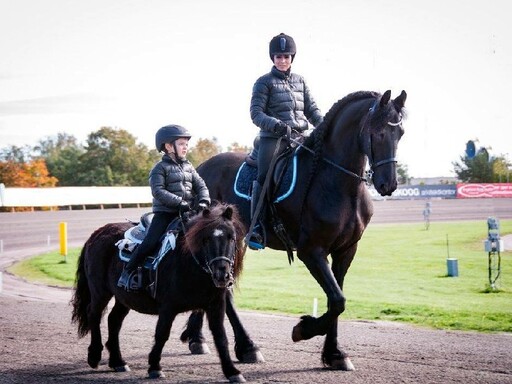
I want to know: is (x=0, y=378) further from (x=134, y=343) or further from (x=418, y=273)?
(x=418, y=273)

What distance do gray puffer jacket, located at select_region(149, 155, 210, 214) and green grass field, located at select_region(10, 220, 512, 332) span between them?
120cm

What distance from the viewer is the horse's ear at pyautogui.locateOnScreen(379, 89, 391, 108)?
8000 mm

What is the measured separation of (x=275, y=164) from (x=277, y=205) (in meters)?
0.53

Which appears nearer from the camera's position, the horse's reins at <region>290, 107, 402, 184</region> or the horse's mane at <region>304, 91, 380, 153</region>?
the horse's reins at <region>290, 107, 402, 184</region>

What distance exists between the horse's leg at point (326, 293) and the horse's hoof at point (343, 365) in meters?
0.47

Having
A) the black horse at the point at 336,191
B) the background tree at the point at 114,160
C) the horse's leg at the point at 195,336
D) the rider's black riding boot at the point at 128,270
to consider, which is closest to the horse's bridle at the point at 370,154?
the black horse at the point at 336,191

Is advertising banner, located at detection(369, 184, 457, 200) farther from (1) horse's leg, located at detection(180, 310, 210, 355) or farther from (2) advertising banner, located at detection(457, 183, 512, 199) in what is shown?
(1) horse's leg, located at detection(180, 310, 210, 355)

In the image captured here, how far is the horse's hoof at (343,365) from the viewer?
8502 millimetres

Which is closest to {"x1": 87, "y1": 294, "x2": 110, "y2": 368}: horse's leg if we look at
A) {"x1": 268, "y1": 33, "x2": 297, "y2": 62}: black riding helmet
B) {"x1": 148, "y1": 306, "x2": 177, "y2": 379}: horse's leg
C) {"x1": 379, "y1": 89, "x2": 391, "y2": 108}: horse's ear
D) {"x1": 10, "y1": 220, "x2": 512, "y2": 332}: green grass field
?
{"x1": 148, "y1": 306, "x2": 177, "y2": 379}: horse's leg

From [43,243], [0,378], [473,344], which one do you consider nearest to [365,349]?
[473,344]

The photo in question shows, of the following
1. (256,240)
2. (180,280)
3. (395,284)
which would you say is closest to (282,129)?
(256,240)

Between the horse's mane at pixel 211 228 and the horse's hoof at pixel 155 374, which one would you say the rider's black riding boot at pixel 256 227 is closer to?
the horse's mane at pixel 211 228

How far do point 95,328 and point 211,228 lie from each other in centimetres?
230

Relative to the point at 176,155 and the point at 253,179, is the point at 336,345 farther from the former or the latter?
the point at 176,155
